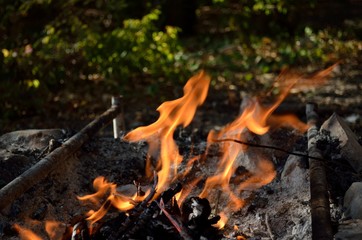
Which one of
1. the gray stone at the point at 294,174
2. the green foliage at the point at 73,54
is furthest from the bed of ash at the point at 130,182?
the green foliage at the point at 73,54

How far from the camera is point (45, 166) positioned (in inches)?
155

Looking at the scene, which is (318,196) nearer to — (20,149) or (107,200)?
(107,200)

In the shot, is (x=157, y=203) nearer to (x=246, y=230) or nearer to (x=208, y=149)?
(x=246, y=230)

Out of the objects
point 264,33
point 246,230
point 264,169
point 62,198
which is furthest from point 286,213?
point 264,33

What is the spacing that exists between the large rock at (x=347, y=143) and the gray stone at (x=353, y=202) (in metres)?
0.56

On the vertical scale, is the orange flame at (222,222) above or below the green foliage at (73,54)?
below

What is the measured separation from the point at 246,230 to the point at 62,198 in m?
1.45

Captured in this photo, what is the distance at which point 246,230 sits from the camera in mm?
3732

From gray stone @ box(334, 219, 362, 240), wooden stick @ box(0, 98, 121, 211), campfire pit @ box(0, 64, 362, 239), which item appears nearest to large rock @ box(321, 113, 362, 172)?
campfire pit @ box(0, 64, 362, 239)

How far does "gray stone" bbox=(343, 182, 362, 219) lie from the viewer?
3446mm

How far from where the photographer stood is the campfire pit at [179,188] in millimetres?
3428

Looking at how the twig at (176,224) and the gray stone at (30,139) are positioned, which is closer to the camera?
the twig at (176,224)

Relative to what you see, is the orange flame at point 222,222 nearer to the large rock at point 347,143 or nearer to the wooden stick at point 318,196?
the wooden stick at point 318,196

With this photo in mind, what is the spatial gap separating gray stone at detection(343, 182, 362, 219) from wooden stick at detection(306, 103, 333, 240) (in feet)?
0.67
